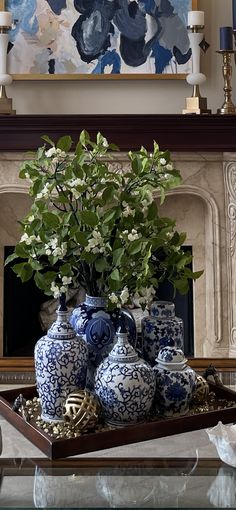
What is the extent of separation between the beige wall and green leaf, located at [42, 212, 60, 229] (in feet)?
8.46

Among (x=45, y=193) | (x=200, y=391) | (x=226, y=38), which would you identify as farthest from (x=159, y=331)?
(x=226, y=38)

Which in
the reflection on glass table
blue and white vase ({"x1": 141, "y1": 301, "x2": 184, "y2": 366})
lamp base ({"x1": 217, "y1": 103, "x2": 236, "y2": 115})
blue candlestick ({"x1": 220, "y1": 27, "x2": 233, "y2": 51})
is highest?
blue candlestick ({"x1": 220, "y1": 27, "x2": 233, "y2": 51})

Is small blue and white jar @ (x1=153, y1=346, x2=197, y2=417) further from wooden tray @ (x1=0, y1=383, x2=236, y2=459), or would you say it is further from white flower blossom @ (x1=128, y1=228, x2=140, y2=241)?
white flower blossom @ (x1=128, y1=228, x2=140, y2=241)

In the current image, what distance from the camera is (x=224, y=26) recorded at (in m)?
4.16

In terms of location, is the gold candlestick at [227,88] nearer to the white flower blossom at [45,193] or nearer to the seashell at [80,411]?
the white flower blossom at [45,193]

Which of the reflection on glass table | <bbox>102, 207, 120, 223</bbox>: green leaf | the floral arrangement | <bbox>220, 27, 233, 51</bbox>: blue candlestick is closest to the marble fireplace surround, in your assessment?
<bbox>220, 27, 233, 51</bbox>: blue candlestick

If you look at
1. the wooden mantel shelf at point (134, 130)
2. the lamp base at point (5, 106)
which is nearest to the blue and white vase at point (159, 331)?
the wooden mantel shelf at point (134, 130)

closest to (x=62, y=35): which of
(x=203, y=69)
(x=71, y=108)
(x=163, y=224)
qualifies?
(x=71, y=108)

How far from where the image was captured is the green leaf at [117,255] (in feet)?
5.30

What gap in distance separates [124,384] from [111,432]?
0.29 ft

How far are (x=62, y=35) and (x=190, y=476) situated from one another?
3068 mm

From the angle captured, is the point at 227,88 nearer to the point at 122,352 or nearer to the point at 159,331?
the point at 159,331

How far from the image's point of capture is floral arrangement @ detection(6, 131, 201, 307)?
1633 mm

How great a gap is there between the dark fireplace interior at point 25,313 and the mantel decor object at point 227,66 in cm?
73
